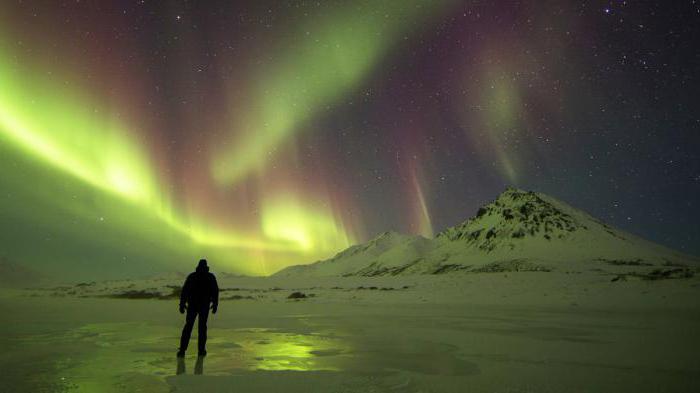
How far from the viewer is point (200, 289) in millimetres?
8820

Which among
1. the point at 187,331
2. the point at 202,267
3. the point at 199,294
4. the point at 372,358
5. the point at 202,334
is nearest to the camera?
the point at 372,358

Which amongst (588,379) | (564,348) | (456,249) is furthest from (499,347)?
(456,249)

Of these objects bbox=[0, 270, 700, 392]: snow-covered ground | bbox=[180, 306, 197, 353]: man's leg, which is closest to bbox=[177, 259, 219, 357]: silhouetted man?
bbox=[180, 306, 197, 353]: man's leg

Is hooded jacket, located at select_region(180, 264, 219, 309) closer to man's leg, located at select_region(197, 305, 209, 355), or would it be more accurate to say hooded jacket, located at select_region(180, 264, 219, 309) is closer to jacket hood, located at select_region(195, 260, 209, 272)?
jacket hood, located at select_region(195, 260, 209, 272)

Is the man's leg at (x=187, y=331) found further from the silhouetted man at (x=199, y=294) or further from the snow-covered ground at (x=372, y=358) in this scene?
the snow-covered ground at (x=372, y=358)

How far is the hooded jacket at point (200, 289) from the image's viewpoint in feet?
28.6

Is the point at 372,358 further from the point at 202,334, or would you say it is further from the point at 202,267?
the point at 202,267

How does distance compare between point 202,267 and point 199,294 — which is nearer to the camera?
point 199,294

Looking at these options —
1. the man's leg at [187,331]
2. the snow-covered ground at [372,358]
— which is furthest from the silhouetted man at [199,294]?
the snow-covered ground at [372,358]

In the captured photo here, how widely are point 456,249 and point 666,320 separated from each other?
189 meters

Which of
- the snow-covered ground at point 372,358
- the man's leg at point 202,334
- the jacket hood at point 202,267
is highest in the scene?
the jacket hood at point 202,267

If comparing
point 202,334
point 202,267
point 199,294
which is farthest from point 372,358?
point 202,267

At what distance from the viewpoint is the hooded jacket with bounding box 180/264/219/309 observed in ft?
28.6

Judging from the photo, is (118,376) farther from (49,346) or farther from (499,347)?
(499,347)
